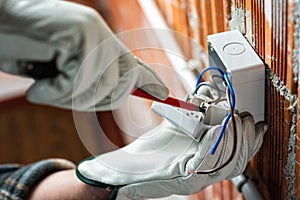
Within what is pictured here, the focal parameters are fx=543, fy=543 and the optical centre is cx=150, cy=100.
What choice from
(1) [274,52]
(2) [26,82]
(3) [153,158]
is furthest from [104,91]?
(2) [26,82]

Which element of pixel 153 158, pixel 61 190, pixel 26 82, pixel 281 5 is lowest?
pixel 26 82

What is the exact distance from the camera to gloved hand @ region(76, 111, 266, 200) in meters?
0.80

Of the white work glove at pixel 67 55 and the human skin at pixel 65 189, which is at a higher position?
the white work glove at pixel 67 55

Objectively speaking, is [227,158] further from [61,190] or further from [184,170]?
[61,190]

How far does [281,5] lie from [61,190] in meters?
0.60

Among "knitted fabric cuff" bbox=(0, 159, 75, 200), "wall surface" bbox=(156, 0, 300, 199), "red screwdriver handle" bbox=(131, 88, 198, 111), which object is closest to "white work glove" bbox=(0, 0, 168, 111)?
"red screwdriver handle" bbox=(131, 88, 198, 111)

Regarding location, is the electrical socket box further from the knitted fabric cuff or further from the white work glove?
the knitted fabric cuff

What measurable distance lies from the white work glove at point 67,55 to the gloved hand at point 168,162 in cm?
10

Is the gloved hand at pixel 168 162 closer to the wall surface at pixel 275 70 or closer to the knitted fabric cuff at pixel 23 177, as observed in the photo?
the wall surface at pixel 275 70

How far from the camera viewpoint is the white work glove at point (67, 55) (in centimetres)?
77

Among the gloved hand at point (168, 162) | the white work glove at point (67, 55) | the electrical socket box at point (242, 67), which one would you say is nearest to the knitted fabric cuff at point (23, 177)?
the gloved hand at point (168, 162)

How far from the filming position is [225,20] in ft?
2.95

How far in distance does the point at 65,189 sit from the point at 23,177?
12 centimetres

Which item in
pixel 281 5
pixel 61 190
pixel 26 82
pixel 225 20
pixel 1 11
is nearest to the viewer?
pixel 281 5
